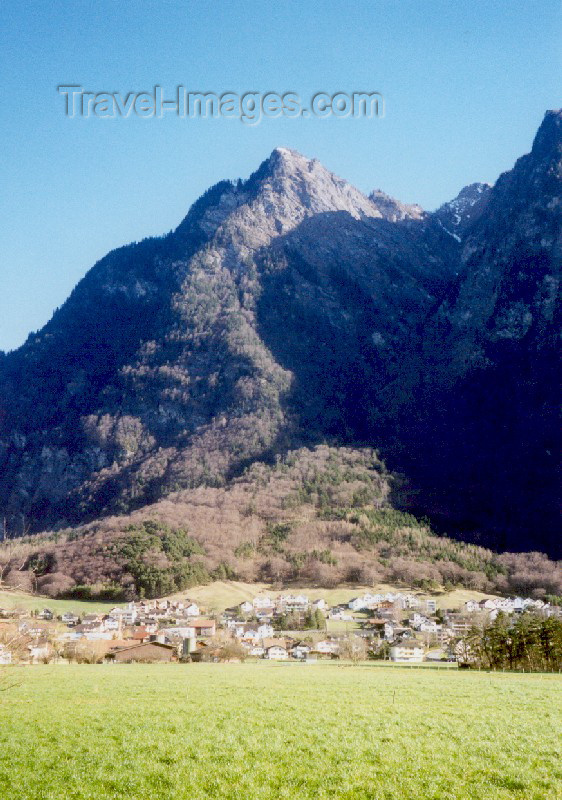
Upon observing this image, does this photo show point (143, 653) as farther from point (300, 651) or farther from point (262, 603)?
point (262, 603)

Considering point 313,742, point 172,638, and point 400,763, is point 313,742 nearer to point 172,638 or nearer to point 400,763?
point 400,763

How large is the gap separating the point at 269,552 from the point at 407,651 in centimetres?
6970

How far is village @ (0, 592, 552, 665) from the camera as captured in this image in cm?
6638

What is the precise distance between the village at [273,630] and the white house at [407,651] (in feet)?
0.46

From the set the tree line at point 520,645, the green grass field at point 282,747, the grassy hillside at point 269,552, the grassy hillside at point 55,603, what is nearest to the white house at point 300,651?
the tree line at point 520,645

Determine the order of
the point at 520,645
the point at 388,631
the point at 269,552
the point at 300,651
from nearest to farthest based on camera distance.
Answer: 1. the point at 520,645
2. the point at 300,651
3. the point at 388,631
4. the point at 269,552

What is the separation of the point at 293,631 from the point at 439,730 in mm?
92195

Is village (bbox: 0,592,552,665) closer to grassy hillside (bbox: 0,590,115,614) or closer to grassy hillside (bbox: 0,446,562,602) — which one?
grassy hillside (bbox: 0,590,115,614)

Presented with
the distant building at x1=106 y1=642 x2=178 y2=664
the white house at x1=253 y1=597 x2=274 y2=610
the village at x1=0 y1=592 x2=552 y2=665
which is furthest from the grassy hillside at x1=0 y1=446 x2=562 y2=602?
the distant building at x1=106 y1=642 x2=178 y2=664

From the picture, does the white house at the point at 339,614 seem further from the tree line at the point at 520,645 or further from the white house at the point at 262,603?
the tree line at the point at 520,645

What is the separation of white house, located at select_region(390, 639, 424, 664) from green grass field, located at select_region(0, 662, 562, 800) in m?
56.9

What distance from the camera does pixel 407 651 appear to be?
8000 cm

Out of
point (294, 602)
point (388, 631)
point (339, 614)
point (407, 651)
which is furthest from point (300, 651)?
point (294, 602)

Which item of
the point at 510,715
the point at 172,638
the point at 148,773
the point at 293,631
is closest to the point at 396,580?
the point at 293,631
